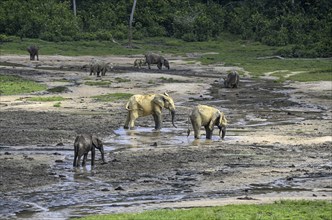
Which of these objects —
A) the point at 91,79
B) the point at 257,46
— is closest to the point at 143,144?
the point at 91,79

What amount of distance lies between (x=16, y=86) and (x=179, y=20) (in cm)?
3341

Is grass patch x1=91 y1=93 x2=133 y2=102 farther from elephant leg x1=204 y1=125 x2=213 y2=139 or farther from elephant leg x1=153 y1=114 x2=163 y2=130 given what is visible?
elephant leg x1=204 y1=125 x2=213 y2=139

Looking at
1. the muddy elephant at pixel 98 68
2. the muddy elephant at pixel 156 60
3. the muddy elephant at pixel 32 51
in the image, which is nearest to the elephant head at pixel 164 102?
the muddy elephant at pixel 98 68

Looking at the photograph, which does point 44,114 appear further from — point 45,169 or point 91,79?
point 91,79

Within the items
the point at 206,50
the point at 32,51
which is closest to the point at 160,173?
the point at 32,51

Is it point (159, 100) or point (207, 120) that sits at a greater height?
point (159, 100)

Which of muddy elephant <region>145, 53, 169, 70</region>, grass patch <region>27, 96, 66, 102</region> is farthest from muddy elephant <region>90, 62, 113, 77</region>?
grass patch <region>27, 96, 66, 102</region>

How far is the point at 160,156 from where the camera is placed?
73.6 feet

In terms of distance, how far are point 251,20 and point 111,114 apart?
138ft

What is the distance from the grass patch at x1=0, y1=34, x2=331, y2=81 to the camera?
56.3 m

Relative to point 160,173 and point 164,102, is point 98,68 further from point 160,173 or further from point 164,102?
point 160,173

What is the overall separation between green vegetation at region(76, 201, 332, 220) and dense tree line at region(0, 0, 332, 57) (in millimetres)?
46738

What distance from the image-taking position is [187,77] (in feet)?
160

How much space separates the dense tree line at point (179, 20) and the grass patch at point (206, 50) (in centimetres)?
113
